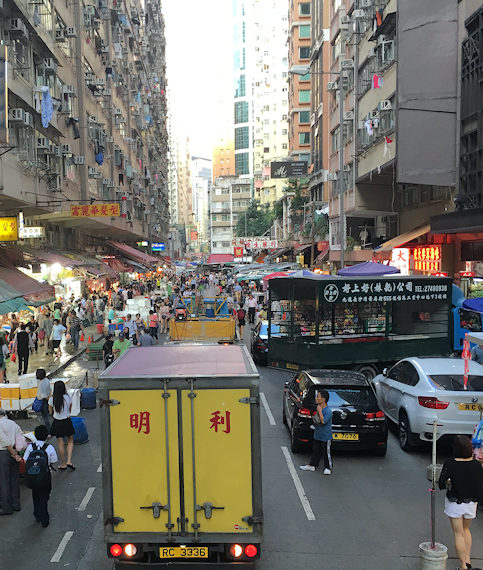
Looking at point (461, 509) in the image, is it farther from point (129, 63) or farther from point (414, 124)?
point (129, 63)

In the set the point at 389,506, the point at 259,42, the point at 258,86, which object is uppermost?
the point at 259,42

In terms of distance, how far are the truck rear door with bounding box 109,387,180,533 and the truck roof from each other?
265mm

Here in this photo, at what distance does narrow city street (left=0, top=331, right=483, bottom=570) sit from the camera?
22.6 feet

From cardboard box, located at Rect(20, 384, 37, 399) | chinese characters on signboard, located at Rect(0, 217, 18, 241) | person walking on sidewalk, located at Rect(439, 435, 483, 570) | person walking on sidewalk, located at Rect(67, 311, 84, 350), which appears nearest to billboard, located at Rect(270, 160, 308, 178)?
person walking on sidewalk, located at Rect(67, 311, 84, 350)

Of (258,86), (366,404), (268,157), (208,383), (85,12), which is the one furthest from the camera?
(258,86)

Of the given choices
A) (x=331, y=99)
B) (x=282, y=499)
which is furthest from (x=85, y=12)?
(x=282, y=499)

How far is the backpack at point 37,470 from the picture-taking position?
7.62 metres

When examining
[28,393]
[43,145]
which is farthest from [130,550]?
[43,145]

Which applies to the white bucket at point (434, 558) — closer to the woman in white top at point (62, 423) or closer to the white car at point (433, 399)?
the white car at point (433, 399)

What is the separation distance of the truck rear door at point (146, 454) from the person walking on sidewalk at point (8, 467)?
311cm

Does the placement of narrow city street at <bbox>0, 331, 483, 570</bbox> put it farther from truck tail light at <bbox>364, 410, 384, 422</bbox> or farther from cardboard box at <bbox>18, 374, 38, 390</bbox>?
cardboard box at <bbox>18, 374, 38, 390</bbox>

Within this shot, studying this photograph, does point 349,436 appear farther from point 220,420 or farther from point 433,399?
point 220,420

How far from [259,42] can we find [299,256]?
367ft

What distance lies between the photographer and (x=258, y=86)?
14175cm
